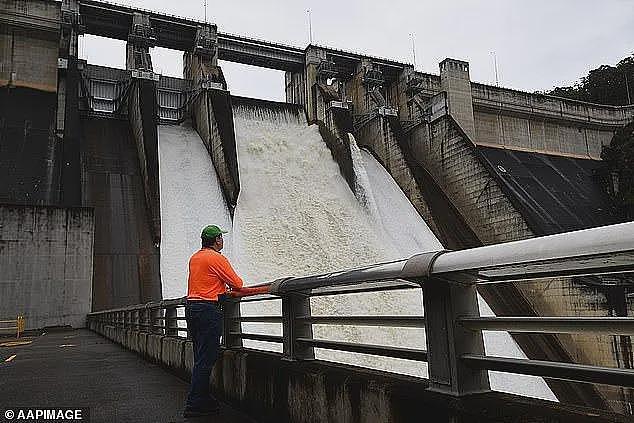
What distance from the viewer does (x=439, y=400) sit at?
2.48 meters

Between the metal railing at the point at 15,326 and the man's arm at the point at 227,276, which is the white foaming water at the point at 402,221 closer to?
the man's arm at the point at 227,276

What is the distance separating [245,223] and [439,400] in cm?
1729

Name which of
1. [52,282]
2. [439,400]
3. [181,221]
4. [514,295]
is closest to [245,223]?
[181,221]

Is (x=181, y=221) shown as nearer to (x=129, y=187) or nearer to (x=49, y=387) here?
(x=129, y=187)

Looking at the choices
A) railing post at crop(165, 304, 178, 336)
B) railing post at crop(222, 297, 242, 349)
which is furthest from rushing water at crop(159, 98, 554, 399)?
railing post at crop(222, 297, 242, 349)

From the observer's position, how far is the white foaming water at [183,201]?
56.8 ft

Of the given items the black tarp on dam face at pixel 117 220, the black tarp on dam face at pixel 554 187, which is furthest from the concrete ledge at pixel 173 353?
the black tarp on dam face at pixel 554 187

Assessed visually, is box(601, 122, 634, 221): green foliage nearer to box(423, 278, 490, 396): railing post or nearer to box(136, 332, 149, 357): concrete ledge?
box(136, 332, 149, 357): concrete ledge

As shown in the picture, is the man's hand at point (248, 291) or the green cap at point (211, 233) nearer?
the man's hand at point (248, 291)

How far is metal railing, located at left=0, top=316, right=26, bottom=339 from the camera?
1576cm

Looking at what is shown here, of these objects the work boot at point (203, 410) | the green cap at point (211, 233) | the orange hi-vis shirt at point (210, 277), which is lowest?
the work boot at point (203, 410)

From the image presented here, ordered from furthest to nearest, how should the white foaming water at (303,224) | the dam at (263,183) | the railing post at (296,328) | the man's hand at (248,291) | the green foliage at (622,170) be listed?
the green foliage at (622,170), the dam at (263,183), the white foaming water at (303,224), the man's hand at (248,291), the railing post at (296,328)

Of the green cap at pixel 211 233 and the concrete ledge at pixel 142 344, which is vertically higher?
the green cap at pixel 211 233

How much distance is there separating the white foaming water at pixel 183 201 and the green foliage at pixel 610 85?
126ft
